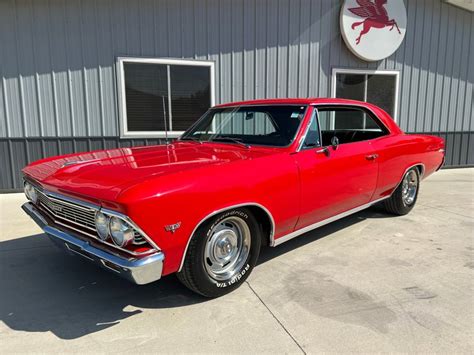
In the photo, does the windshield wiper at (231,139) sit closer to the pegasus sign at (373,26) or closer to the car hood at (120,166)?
the car hood at (120,166)

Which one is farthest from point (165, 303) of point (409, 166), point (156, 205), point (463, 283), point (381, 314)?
point (409, 166)

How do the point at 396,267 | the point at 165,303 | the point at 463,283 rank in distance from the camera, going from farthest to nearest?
the point at 396,267, the point at 463,283, the point at 165,303

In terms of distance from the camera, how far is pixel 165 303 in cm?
287

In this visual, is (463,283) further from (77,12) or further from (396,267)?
(77,12)

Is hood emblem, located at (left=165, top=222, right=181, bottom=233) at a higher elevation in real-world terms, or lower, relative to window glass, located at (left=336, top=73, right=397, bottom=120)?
lower

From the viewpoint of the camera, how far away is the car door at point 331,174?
337cm

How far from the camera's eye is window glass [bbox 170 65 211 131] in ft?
24.5

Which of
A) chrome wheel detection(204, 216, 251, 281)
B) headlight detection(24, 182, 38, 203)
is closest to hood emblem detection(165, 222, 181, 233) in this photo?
chrome wheel detection(204, 216, 251, 281)

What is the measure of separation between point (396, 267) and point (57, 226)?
3102mm

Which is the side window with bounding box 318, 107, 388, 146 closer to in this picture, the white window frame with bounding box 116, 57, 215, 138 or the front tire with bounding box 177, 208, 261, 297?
the front tire with bounding box 177, 208, 261, 297

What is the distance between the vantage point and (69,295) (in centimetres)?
302

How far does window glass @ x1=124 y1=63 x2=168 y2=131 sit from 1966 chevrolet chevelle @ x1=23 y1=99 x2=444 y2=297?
3338mm

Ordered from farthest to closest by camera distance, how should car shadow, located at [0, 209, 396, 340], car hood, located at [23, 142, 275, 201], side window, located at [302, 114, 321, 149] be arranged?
side window, located at [302, 114, 321, 149]
car shadow, located at [0, 209, 396, 340]
car hood, located at [23, 142, 275, 201]

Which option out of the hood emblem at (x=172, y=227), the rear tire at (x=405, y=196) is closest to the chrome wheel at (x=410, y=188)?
the rear tire at (x=405, y=196)
